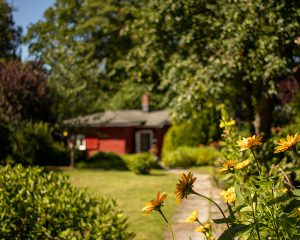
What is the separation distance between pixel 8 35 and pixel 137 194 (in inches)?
1260

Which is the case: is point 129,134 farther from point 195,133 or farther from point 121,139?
point 195,133

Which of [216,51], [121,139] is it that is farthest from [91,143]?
[216,51]

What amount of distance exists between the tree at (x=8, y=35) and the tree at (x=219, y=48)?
3036 cm

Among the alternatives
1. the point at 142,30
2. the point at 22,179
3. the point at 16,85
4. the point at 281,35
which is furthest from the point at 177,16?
the point at 16,85

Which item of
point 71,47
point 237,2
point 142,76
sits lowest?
point 142,76

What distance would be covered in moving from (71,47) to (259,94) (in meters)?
20.2

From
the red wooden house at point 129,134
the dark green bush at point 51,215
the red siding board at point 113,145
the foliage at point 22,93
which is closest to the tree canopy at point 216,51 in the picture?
the dark green bush at point 51,215

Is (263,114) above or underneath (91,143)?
above

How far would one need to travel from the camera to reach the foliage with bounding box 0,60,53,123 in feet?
53.6

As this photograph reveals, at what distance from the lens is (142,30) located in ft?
35.4

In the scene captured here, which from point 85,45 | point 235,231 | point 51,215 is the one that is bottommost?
point 51,215

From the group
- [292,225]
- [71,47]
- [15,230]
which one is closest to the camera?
[292,225]

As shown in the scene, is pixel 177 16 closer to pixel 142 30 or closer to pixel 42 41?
pixel 142 30

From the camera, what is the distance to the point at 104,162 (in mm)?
21797
